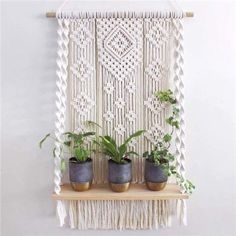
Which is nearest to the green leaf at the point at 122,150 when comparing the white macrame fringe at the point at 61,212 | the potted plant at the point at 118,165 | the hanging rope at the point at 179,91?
the potted plant at the point at 118,165

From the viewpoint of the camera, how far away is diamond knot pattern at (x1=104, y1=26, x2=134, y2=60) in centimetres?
145

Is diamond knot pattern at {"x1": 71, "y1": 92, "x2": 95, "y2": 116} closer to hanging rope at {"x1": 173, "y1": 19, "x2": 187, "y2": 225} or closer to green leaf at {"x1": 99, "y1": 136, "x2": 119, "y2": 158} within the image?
green leaf at {"x1": 99, "y1": 136, "x2": 119, "y2": 158}

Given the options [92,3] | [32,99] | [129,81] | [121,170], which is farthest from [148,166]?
[92,3]

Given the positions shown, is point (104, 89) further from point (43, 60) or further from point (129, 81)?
point (43, 60)

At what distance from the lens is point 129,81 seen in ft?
4.82

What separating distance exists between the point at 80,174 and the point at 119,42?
0.56m

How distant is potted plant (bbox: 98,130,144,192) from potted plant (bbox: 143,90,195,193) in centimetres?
8

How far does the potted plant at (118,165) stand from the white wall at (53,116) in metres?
0.26

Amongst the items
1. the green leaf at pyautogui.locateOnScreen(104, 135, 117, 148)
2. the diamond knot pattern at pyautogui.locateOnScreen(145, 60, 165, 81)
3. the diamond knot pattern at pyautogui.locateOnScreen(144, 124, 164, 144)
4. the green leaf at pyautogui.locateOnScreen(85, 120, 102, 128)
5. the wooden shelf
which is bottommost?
the wooden shelf

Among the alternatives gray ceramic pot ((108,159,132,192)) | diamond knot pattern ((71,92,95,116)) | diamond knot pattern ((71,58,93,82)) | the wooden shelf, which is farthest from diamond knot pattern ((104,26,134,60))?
the wooden shelf

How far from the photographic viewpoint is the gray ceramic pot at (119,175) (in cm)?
139

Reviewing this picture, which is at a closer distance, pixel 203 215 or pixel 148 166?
pixel 148 166

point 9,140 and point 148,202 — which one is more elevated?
point 9,140

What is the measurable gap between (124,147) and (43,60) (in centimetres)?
50
